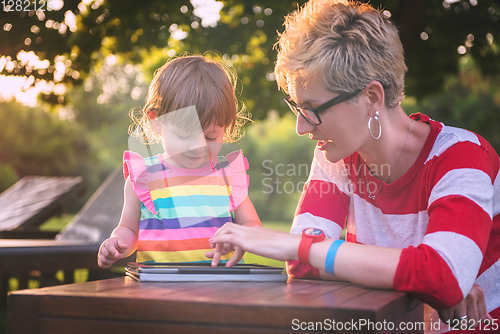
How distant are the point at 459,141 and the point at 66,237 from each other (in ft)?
12.7

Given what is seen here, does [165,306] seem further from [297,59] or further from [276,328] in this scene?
[297,59]

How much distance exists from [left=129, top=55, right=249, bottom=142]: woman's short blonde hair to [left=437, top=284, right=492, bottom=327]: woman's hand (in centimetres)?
110

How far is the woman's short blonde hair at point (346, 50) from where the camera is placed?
1.50 meters

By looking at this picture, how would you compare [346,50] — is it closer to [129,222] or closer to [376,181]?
[376,181]

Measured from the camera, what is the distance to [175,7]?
190 inches

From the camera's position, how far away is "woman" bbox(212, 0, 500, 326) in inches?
43.9

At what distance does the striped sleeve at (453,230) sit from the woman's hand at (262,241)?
0.28 meters

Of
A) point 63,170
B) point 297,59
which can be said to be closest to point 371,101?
point 297,59

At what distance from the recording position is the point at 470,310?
125 cm

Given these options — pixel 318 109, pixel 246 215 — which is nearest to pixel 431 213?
pixel 318 109

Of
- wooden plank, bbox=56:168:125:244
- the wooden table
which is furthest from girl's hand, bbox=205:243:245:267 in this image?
wooden plank, bbox=56:168:125:244

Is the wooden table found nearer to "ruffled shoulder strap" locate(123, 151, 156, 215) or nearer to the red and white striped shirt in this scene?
the red and white striped shirt

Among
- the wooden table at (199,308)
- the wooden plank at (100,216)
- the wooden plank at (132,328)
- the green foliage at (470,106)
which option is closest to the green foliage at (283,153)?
the wooden plank at (100,216)

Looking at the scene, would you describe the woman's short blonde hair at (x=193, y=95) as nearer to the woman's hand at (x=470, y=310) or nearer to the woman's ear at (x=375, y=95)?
the woman's ear at (x=375, y=95)
